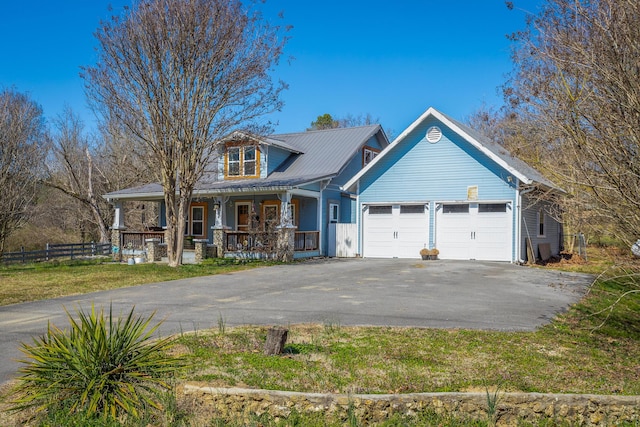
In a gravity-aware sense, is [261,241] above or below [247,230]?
below

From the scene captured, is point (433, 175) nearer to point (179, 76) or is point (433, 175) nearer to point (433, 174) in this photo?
point (433, 174)

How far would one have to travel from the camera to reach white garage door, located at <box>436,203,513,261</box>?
20.4 metres

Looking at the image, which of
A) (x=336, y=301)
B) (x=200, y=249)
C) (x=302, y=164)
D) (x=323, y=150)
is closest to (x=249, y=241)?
(x=200, y=249)

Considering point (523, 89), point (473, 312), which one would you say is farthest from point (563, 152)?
point (473, 312)

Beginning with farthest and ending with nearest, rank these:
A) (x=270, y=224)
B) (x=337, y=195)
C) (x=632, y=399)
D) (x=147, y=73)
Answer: (x=337, y=195)
(x=270, y=224)
(x=147, y=73)
(x=632, y=399)

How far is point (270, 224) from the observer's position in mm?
22031

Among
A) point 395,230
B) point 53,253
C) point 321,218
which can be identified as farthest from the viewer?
point 53,253

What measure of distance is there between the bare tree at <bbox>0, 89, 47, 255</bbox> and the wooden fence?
72cm

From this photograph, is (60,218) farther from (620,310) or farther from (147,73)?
(620,310)

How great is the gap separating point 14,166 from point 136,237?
6256 mm

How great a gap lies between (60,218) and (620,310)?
40.1m

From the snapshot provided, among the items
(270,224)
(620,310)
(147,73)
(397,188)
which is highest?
(147,73)

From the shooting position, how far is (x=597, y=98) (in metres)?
6.58

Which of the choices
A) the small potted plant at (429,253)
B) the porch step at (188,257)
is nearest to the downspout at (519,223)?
the small potted plant at (429,253)
